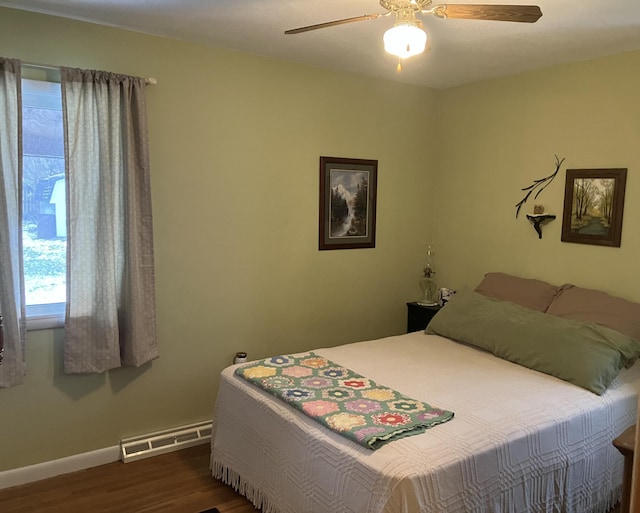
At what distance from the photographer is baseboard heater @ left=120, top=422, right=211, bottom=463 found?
9.94ft

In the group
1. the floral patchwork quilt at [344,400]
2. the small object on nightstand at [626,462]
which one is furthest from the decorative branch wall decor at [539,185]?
the small object on nightstand at [626,462]

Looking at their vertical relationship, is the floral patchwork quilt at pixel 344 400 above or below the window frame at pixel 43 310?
below

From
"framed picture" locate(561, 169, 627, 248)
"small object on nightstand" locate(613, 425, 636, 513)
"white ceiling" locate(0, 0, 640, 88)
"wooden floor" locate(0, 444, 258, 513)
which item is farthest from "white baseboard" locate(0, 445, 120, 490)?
"framed picture" locate(561, 169, 627, 248)

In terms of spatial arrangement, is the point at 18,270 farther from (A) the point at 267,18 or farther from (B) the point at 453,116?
(B) the point at 453,116

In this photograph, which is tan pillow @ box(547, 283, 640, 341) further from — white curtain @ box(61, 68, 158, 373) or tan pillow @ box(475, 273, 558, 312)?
white curtain @ box(61, 68, 158, 373)

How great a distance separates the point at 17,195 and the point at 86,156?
38 centimetres

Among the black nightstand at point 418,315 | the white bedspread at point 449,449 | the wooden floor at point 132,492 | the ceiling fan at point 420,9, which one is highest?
the ceiling fan at point 420,9

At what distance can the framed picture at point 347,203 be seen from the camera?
3713 mm

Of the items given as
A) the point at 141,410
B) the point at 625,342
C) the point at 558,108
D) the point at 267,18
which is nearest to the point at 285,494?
the point at 141,410

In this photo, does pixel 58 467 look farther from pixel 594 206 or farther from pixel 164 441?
pixel 594 206

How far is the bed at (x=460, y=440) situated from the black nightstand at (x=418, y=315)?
0.70 metres

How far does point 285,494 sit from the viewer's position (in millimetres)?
2268

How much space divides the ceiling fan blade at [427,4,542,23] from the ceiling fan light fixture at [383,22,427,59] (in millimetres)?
122

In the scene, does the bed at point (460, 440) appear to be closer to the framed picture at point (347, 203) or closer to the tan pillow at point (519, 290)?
the tan pillow at point (519, 290)
